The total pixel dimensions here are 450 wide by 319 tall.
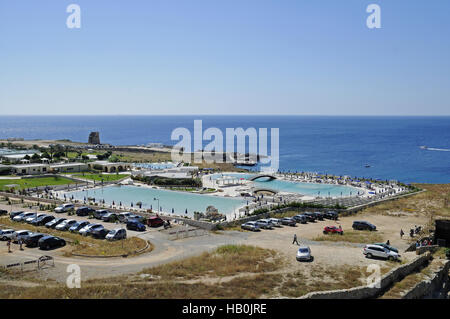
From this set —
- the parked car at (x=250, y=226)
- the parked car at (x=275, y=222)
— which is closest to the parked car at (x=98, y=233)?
the parked car at (x=250, y=226)

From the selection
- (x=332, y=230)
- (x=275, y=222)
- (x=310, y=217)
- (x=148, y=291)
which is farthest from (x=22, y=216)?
A: (x=332, y=230)

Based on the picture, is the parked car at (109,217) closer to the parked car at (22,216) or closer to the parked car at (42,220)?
the parked car at (42,220)

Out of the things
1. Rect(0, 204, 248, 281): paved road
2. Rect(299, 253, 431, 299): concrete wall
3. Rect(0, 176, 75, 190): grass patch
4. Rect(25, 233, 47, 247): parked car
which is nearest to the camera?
Rect(299, 253, 431, 299): concrete wall

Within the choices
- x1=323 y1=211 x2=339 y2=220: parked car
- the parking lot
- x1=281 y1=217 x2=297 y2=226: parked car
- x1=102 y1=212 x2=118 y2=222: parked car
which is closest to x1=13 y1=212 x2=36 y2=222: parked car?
x1=102 y1=212 x2=118 y2=222: parked car

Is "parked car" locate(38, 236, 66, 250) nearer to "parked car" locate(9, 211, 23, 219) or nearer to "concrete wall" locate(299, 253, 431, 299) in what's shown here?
"parked car" locate(9, 211, 23, 219)
